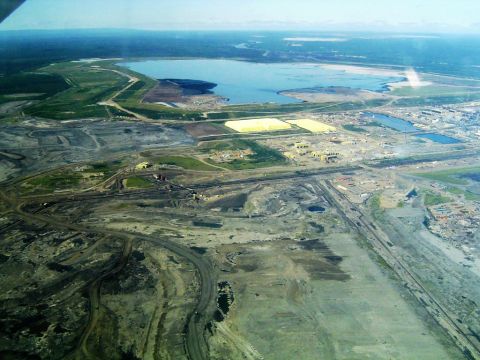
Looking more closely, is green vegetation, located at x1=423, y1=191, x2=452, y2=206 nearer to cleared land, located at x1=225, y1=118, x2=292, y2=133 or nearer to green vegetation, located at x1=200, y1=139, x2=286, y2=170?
green vegetation, located at x1=200, y1=139, x2=286, y2=170

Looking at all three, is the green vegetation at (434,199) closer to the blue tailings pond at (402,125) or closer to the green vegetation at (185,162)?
the green vegetation at (185,162)

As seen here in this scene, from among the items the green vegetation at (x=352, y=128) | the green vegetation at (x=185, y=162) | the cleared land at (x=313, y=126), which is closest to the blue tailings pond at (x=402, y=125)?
the green vegetation at (x=352, y=128)

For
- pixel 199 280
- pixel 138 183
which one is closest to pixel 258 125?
pixel 138 183

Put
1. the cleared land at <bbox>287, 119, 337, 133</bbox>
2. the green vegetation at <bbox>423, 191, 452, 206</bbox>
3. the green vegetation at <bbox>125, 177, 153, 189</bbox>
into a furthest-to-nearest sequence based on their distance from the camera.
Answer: the cleared land at <bbox>287, 119, 337, 133</bbox> < the green vegetation at <bbox>125, 177, 153, 189</bbox> < the green vegetation at <bbox>423, 191, 452, 206</bbox>

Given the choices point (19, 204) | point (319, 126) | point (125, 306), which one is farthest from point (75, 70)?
point (125, 306)

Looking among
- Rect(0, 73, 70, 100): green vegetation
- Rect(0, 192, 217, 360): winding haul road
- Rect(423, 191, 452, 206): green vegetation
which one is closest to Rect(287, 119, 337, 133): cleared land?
Rect(423, 191, 452, 206): green vegetation

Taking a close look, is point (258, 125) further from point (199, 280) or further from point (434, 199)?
point (199, 280)

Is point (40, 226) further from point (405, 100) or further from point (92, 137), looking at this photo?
point (405, 100)
